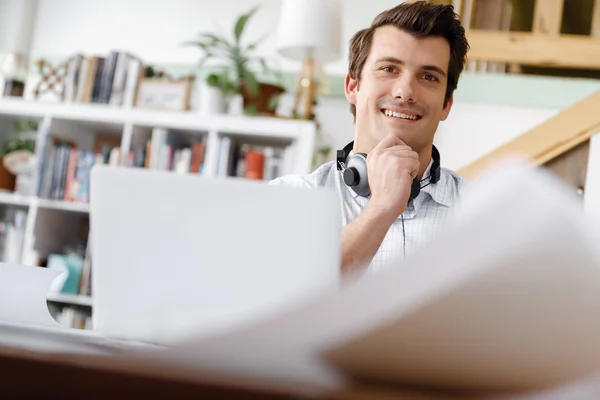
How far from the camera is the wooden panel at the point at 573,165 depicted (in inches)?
100.0

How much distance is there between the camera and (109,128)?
3529 millimetres

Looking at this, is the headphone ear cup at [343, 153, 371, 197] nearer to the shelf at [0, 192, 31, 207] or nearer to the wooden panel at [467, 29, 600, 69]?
the wooden panel at [467, 29, 600, 69]

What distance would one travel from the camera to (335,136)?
370cm

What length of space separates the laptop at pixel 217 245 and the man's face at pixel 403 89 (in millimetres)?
1408

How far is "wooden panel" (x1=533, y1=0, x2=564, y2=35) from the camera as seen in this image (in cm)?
333

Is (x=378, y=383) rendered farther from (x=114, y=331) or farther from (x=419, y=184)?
(x=419, y=184)

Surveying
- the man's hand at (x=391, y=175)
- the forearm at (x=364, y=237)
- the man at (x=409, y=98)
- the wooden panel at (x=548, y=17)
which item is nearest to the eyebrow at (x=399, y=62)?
the man at (x=409, y=98)

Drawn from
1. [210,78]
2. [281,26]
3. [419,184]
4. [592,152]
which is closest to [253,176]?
[210,78]

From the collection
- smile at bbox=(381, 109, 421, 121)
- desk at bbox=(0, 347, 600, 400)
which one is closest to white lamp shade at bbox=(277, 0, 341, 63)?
smile at bbox=(381, 109, 421, 121)

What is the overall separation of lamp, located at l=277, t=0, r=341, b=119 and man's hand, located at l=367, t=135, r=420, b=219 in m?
1.74

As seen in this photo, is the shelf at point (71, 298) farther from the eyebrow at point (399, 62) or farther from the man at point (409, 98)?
the eyebrow at point (399, 62)

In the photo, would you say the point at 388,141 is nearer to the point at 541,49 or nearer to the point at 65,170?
the point at 541,49

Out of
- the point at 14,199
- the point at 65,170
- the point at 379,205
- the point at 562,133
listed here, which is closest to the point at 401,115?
the point at 379,205

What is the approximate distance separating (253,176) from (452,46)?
1.50 metres
